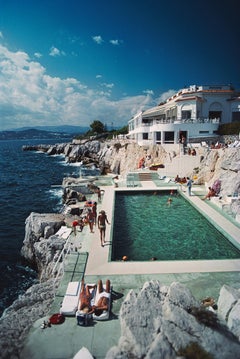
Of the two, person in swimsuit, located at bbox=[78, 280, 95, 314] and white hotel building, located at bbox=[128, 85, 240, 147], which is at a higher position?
white hotel building, located at bbox=[128, 85, 240, 147]

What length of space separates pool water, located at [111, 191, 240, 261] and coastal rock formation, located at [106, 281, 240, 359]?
14.9 feet

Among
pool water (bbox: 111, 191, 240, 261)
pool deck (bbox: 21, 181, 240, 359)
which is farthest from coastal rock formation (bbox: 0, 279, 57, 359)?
pool water (bbox: 111, 191, 240, 261)

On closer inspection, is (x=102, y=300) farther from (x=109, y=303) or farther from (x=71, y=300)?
(x=71, y=300)

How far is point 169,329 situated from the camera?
4.81 m

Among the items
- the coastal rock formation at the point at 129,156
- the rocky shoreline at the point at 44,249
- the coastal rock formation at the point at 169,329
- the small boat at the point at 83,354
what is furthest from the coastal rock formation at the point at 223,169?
the small boat at the point at 83,354

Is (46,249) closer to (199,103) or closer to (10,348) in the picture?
(10,348)

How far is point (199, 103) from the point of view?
3391cm

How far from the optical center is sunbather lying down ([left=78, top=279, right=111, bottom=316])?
6410 mm

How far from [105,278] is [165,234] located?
4924mm

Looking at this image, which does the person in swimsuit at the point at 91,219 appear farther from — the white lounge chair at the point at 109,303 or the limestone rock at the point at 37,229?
the white lounge chair at the point at 109,303

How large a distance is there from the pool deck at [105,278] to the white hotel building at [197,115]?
20.7m

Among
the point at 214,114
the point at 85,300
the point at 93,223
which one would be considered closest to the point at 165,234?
the point at 93,223

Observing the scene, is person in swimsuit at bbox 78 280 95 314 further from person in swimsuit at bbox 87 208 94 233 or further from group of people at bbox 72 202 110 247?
person in swimsuit at bbox 87 208 94 233

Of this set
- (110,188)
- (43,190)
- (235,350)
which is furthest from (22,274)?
(43,190)
